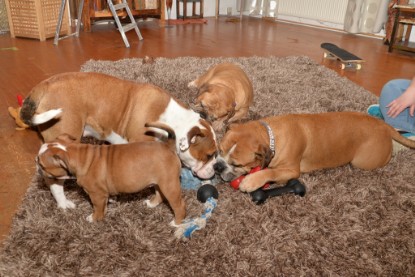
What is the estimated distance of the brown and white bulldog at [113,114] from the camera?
2238 mm

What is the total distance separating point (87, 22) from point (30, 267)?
6675mm

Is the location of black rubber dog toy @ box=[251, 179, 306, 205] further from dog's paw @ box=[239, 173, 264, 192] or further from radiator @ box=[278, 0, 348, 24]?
radiator @ box=[278, 0, 348, 24]

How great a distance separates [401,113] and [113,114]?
2508 millimetres

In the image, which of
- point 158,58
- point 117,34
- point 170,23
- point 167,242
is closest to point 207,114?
point 167,242

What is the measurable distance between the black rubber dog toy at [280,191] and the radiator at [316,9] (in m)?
7.28

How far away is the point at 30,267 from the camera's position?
1.82m

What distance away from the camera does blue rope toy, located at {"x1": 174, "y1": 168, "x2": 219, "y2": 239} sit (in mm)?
2102

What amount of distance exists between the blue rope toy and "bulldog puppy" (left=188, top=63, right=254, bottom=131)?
98 cm

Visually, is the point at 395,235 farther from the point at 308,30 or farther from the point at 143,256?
the point at 308,30

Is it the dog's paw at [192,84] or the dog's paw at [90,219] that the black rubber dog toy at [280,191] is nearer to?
the dog's paw at [90,219]

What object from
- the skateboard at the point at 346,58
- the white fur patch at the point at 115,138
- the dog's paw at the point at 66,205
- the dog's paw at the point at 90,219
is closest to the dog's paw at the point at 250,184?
the white fur patch at the point at 115,138

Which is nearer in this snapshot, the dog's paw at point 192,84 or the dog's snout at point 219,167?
the dog's snout at point 219,167

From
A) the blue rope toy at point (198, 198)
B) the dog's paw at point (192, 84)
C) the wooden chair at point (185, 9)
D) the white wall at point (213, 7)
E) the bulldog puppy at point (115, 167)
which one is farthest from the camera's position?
the white wall at point (213, 7)

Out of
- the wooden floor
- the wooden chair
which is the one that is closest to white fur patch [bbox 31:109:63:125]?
the wooden floor
